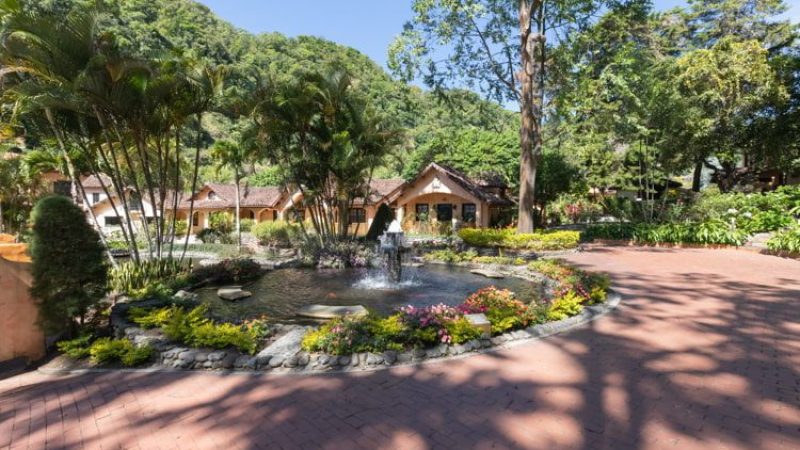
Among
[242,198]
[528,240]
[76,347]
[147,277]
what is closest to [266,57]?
[242,198]

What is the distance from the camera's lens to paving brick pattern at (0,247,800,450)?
150 inches

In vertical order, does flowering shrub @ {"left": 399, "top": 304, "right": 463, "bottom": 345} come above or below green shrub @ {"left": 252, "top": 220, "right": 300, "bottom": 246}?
below

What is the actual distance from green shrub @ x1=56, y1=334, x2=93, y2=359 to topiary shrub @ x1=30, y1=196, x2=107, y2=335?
0.34 metres

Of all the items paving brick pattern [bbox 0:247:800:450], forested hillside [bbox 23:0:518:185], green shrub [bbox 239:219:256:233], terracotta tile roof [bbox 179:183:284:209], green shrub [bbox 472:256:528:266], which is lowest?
paving brick pattern [bbox 0:247:800:450]

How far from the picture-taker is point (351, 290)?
11.3 meters

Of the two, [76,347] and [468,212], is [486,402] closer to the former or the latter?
[76,347]

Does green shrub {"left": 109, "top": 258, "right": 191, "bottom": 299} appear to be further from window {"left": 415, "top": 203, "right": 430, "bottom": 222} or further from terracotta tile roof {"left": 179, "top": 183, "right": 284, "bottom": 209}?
terracotta tile roof {"left": 179, "top": 183, "right": 284, "bottom": 209}

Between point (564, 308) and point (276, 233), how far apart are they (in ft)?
A: 68.0

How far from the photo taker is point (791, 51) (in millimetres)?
25000

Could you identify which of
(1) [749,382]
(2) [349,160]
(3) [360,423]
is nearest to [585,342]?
(1) [749,382]

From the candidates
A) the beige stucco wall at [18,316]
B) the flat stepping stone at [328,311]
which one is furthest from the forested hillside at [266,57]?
the beige stucco wall at [18,316]

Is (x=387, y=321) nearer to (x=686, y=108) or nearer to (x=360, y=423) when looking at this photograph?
(x=360, y=423)

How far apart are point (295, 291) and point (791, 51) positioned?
1299 inches

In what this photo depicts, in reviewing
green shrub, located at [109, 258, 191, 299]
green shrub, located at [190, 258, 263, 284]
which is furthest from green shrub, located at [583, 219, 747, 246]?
green shrub, located at [109, 258, 191, 299]
